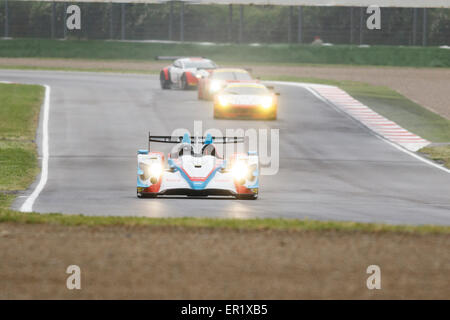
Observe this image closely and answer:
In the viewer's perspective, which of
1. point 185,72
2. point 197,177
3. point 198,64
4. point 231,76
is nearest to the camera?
point 197,177

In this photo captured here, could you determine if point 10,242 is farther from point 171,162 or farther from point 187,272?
point 171,162

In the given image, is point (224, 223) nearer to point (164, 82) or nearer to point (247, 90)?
point (247, 90)

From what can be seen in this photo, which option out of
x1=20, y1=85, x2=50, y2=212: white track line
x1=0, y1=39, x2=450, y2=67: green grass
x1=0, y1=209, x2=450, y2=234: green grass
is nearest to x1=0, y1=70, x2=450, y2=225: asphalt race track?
x1=20, y1=85, x2=50, y2=212: white track line

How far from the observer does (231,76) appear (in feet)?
128

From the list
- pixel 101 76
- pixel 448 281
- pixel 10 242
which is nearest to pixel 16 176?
pixel 10 242

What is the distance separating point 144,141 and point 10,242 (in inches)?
688

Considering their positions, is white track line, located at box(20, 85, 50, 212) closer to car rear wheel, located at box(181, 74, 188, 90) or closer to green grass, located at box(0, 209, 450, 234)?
green grass, located at box(0, 209, 450, 234)

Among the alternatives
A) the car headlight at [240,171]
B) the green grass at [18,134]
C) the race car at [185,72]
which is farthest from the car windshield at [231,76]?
the car headlight at [240,171]

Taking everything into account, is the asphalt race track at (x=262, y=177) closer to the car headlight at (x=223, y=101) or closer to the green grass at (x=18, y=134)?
the green grass at (x=18, y=134)

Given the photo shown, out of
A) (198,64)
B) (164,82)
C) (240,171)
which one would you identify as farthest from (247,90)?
(240,171)

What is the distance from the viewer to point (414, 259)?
11.2 metres

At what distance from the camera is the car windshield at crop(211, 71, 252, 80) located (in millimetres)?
38812

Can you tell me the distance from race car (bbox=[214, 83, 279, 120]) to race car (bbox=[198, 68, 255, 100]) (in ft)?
10.4

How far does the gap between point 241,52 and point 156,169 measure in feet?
138
